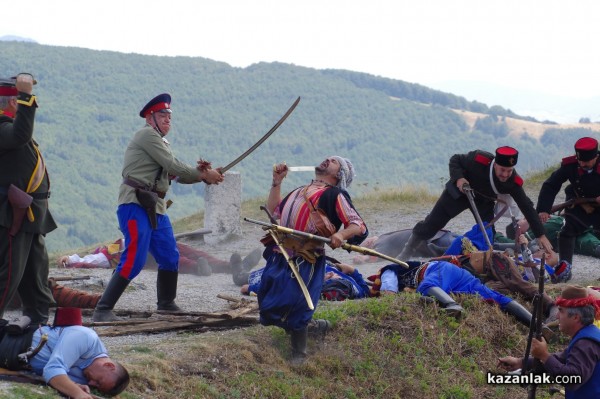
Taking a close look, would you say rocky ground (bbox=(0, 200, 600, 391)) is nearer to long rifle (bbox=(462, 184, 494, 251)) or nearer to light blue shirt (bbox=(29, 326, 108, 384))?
light blue shirt (bbox=(29, 326, 108, 384))

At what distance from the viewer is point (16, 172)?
7359 millimetres

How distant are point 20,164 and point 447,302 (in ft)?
13.3

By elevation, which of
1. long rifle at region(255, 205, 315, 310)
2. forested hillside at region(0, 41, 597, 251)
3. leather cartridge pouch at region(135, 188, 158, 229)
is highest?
leather cartridge pouch at region(135, 188, 158, 229)

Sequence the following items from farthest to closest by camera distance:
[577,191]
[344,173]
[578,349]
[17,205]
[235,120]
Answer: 1. [235,120]
2. [577,191]
3. [344,173]
4. [17,205]
5. [578,349]

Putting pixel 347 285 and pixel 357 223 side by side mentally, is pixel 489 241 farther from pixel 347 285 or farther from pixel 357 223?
pixel 357 223

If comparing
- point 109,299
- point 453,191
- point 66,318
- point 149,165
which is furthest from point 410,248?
point 66,318

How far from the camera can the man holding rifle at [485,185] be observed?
416 inches

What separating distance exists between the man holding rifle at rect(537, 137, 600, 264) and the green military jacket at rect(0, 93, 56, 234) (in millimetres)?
5788

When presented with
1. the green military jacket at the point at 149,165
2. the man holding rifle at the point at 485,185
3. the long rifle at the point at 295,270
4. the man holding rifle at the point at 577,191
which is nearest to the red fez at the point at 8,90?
the green military jacket at the point at 149,165

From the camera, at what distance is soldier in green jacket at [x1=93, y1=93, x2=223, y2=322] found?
849cm

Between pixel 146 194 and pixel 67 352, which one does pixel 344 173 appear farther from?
pixel 67 352

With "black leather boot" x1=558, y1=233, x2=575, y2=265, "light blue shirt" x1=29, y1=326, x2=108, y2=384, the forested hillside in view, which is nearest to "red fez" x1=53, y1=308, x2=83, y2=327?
"light blue shirt" x1=29, y1=326, x2=108, y2=384

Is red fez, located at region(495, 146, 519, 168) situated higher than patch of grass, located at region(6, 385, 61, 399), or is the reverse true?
red fez, located at region(495, 146, 519, 168)

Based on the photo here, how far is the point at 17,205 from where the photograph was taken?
7.29m
